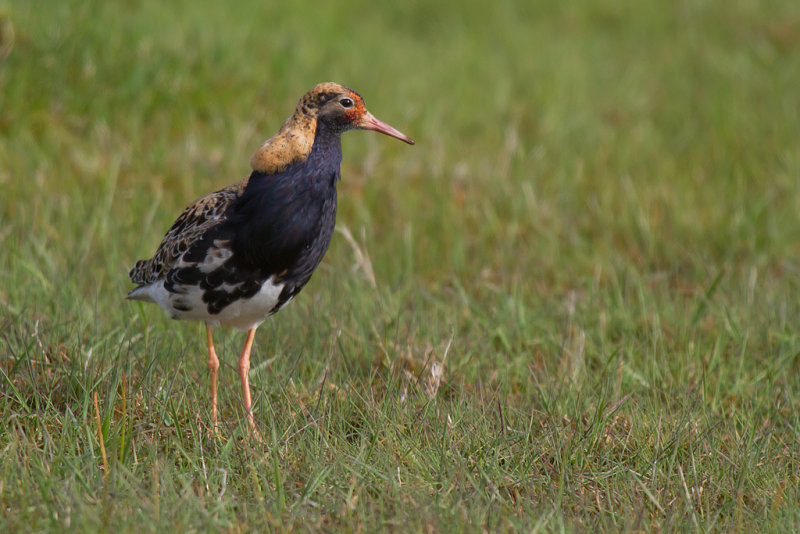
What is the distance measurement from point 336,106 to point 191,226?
86 centimetres

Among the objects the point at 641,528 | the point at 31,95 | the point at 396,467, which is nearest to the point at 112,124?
the point at 31,95

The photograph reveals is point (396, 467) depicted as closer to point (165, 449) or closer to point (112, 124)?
point (165, 449)

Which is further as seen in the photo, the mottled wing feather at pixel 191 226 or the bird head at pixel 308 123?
the mottled wing feather at pixel 191 226

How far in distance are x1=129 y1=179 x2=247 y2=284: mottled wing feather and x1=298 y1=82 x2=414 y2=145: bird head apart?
47 cm

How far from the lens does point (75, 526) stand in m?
3.00

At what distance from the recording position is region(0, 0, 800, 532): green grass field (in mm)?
3473

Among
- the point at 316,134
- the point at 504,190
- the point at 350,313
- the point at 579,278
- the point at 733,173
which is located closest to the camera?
the point at 316,134

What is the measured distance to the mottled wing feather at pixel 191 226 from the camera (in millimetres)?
4008

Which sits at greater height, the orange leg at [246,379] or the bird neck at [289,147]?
the bird neck at [289,147]

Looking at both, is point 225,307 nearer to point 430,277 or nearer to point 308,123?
point 308,123

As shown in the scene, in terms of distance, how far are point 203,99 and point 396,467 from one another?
16.2ft

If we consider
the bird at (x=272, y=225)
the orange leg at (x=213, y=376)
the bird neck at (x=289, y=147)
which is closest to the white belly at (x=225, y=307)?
the bird at (x=272, y=225)

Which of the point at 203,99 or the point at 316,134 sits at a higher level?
the point at 316,134

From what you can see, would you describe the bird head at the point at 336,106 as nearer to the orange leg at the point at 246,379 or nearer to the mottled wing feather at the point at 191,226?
the mottled wing feather at the point at 191,226
